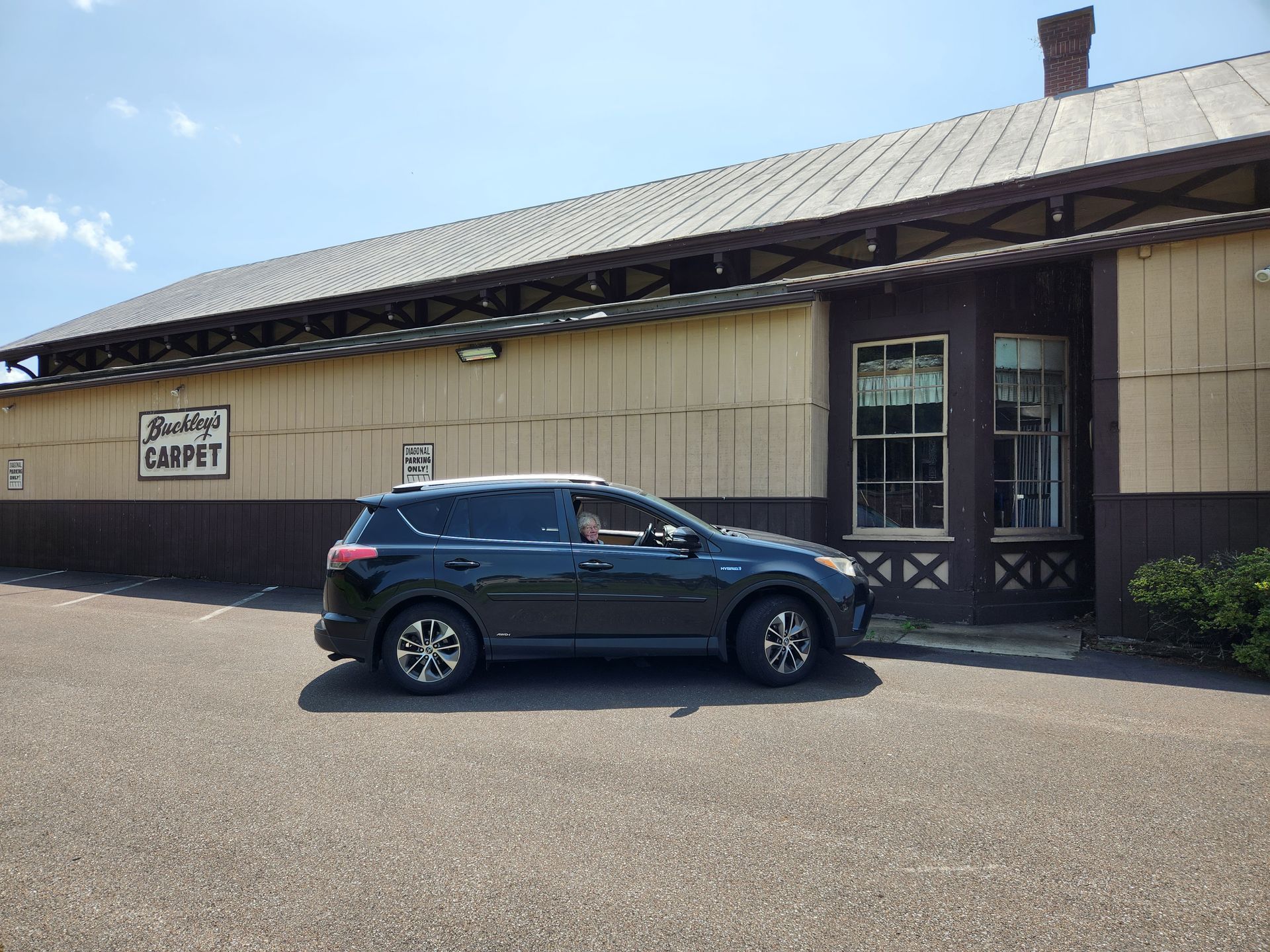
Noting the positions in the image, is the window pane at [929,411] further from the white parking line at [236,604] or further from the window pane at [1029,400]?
the white parking line at [236,604]

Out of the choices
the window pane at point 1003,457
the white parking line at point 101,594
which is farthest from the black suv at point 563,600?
the white parking line at point 101,594

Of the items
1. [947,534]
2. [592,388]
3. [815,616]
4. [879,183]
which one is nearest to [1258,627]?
[947,534]

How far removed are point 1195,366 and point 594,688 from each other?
6711 millimetres

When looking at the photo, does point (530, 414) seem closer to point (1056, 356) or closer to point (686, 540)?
point (686, 540)

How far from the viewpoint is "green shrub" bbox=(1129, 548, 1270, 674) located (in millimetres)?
6656

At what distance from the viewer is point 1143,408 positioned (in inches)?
321

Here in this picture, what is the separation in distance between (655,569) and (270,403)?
10.3 metres

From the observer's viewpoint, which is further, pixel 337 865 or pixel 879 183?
pixel 879 183

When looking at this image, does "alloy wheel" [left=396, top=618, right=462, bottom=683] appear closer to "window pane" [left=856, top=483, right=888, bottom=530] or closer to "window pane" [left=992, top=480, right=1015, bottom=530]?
"window pane" [left=856, top=483, right=888, bottom=530]

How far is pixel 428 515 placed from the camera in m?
6.49

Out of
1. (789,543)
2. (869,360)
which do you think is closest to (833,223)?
(869,360)

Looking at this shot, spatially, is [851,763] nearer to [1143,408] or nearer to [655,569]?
[655,569]

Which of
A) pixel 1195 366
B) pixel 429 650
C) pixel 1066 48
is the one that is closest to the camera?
pixel 429 650

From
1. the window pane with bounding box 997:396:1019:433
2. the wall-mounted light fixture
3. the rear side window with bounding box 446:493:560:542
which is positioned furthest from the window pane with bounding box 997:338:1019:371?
the wall-mounted light fixture
